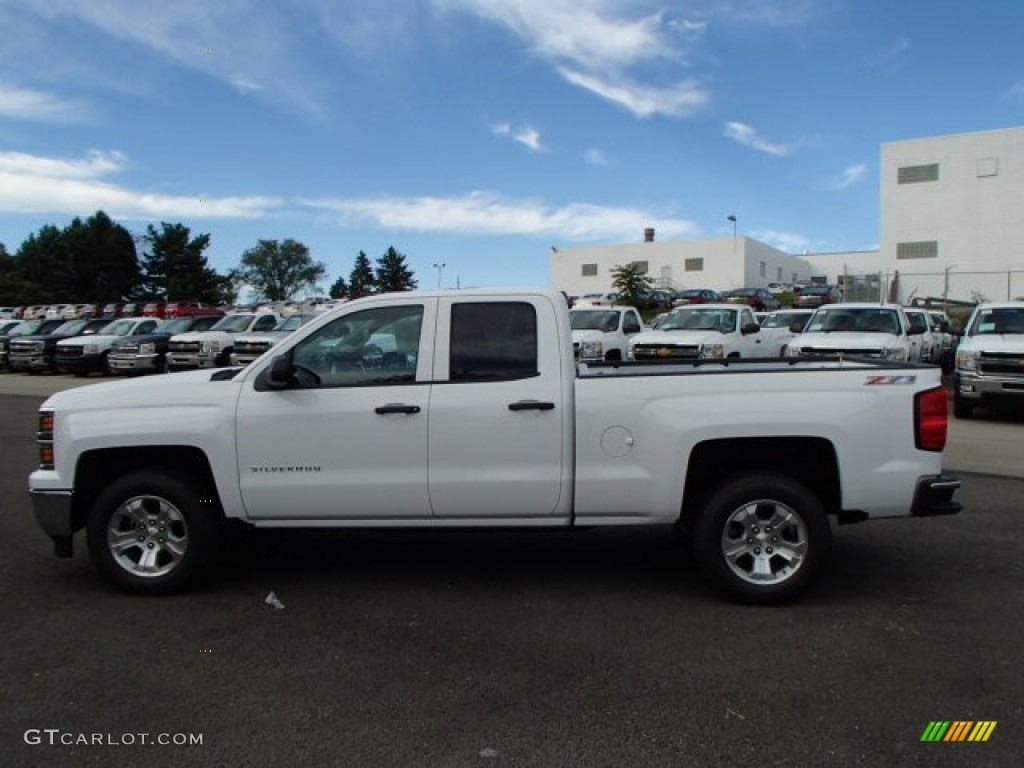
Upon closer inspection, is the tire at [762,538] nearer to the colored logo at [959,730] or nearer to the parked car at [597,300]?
the colored logo at [959,730]

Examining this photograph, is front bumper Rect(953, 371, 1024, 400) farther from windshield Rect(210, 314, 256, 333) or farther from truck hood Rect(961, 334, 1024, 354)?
windshield Rect(210, 314, 256, 333)

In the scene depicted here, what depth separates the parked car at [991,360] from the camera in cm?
1291

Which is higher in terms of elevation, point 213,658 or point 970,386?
point 970,386

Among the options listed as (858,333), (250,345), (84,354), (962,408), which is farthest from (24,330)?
(962,408)

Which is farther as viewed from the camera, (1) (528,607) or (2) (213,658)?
(1) (528,607)

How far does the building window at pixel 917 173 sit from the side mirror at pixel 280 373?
51.4m

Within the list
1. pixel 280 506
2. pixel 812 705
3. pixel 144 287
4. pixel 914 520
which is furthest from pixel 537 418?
pixel 144 287

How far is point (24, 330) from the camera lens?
29141mm

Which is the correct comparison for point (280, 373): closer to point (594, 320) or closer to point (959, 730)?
point (959, 730)

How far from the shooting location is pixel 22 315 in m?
59.5

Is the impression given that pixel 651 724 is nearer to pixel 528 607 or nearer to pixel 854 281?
pixel 528 607

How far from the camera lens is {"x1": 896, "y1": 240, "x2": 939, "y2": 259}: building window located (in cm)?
4891

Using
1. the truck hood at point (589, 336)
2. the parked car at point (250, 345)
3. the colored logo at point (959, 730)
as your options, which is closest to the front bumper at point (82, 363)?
the parked car at point (250, 345)

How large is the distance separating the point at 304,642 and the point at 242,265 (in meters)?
121
